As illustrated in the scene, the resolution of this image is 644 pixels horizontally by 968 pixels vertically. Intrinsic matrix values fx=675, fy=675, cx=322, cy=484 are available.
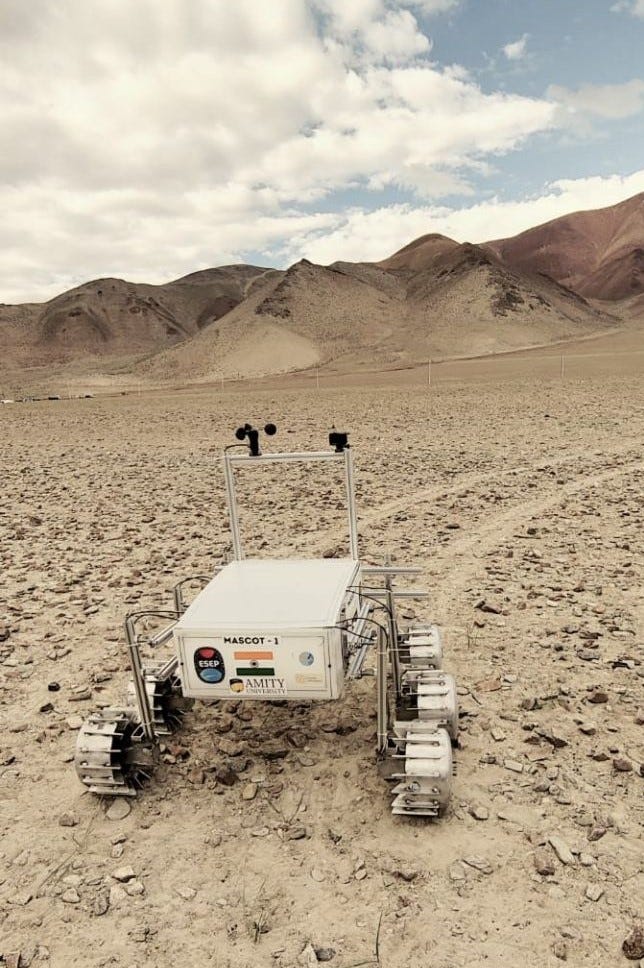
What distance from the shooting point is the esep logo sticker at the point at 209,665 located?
16.1 feet

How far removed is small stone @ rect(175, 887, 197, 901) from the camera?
4.41 m

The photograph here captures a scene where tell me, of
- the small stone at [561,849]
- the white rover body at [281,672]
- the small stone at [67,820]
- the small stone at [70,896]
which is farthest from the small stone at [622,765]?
the small stone at [67,820]

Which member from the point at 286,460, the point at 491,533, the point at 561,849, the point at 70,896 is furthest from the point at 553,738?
the point at 491,533

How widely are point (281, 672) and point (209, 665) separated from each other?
0.54 meters

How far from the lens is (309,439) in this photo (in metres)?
21.8

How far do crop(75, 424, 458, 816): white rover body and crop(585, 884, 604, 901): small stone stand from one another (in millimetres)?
1010

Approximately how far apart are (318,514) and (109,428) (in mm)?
17403

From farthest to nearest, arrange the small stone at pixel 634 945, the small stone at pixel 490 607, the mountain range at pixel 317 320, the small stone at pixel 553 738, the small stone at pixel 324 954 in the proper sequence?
the mountain range at pixel 317 320, the small stone at pixel 490 607, the small stone at pixel 553 738, the small stone at pixel 324 954, the small stone at pixel 634 945

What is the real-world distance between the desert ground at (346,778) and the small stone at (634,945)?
0.06ft

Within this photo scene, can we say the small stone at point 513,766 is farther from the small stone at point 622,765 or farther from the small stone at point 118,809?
the small stone at point 118,809

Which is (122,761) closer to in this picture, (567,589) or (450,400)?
(567,589)

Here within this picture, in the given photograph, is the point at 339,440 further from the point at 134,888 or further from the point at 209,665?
the point at 134,888

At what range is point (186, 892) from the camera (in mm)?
4449

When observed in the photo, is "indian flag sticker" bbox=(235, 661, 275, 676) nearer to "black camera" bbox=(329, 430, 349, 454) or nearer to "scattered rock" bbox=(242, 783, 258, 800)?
"scattered rock" bbox=(242, 783, 258, 800)
